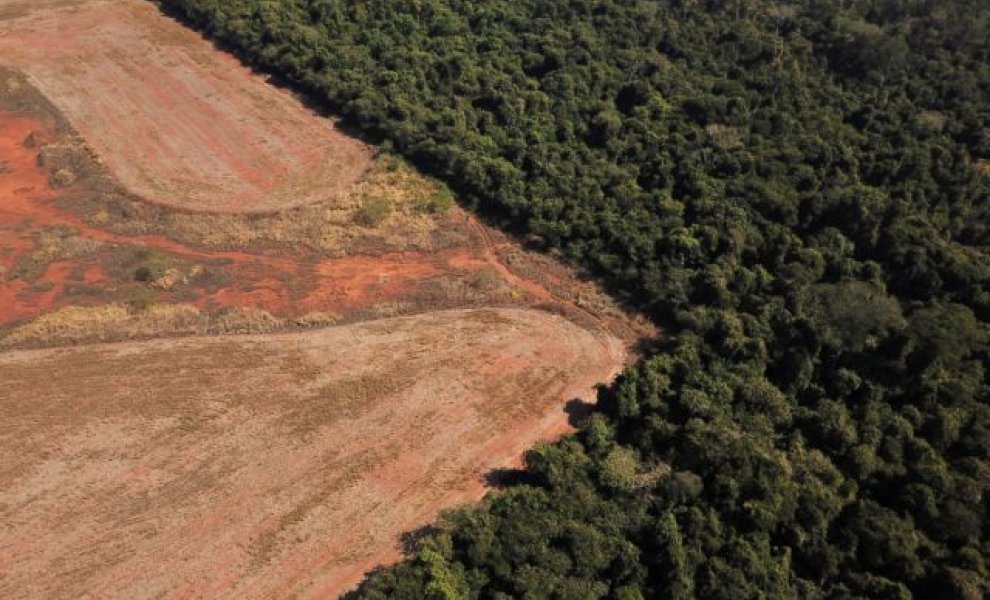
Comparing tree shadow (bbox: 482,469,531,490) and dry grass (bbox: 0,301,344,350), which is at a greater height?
tree shadow (bbox: 482,469,531,490)

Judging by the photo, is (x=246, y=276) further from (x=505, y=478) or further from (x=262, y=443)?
(x=505, y=478)

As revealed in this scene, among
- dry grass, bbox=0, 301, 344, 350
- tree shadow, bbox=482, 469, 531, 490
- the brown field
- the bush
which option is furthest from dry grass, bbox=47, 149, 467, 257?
tree shadow, bbox=482, 469, 531, 490

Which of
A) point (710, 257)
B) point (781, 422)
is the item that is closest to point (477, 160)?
point (710, 257)

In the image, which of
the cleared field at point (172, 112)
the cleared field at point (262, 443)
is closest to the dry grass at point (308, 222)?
the cleared field at point (172, 112)

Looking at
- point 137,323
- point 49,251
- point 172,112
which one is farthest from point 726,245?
point 172,112

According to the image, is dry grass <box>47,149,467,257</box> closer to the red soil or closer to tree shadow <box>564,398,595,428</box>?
the red soil

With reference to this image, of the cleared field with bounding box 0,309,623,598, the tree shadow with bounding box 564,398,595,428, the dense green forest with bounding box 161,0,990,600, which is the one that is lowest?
the cleared field with bounding box 0,309,623,598
